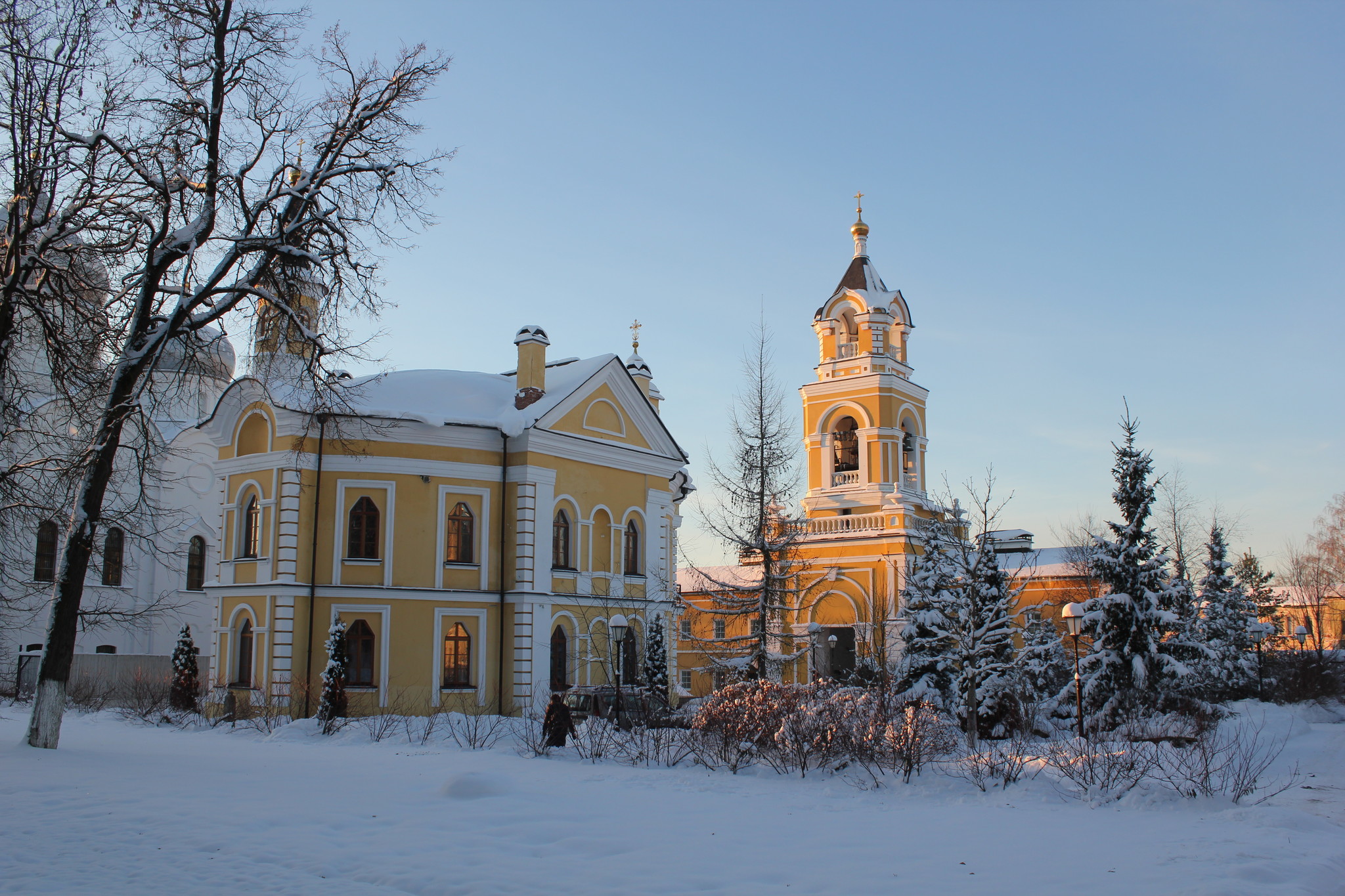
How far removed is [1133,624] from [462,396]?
17.5m

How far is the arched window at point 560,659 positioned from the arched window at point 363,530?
16.6 ft

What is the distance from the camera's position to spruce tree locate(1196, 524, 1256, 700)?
35156 mm

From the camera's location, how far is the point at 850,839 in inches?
415

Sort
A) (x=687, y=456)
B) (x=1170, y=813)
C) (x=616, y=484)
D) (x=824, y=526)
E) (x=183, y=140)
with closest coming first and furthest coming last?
(x=1170, y=813) < (x=183, y=140) < (x=616, y=484) < (x=687, y=456) < (x=824, y=526)

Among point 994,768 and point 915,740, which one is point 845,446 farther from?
point 994,768

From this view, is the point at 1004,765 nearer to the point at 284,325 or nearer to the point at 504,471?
the point at 284,325

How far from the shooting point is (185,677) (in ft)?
84.1

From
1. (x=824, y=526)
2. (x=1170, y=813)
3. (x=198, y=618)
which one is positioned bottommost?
(x=1170, y=813)

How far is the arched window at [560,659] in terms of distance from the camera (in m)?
26.6

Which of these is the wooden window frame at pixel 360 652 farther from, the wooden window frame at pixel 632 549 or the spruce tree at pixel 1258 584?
the spruce tree at pixel 1258 584

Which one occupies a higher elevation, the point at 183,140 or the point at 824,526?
the point at 183,140

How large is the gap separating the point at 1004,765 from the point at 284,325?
44.0 feet

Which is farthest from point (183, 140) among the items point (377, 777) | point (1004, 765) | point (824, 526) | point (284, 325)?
point (824, 526)

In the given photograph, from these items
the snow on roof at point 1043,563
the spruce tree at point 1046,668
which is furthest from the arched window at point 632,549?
the snow on roof at point 1043,563
